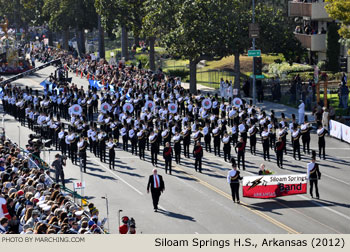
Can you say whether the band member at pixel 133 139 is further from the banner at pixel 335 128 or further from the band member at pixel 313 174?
the band member at pixel 313 174

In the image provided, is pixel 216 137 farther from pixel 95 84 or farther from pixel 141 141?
pixel 95 84

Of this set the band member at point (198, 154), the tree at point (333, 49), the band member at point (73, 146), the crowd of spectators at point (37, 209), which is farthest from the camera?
the tree at point (333, 49)

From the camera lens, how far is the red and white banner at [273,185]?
2933cm

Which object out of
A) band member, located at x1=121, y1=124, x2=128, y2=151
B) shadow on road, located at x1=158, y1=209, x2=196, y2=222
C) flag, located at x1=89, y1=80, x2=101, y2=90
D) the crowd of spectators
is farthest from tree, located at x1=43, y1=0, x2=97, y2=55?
the crowd of spectators

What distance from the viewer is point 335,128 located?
42.3 m

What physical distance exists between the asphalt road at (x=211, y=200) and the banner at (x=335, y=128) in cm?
301

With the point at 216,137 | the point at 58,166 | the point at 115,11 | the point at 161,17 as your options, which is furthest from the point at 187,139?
the point at 115,11

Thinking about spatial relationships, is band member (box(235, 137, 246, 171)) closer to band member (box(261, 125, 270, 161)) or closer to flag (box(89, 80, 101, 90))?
band member (box(261, 125, 270, 161))

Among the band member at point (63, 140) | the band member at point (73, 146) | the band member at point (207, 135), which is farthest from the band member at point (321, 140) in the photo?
the band member at point (63, 140)

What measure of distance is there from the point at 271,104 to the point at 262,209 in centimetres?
2626

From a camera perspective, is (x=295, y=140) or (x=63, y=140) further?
(x=63, y=140)

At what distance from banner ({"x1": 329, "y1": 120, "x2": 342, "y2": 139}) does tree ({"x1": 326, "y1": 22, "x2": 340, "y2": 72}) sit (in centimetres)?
2260

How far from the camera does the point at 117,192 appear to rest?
103ft

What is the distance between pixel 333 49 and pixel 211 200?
3735 cm
